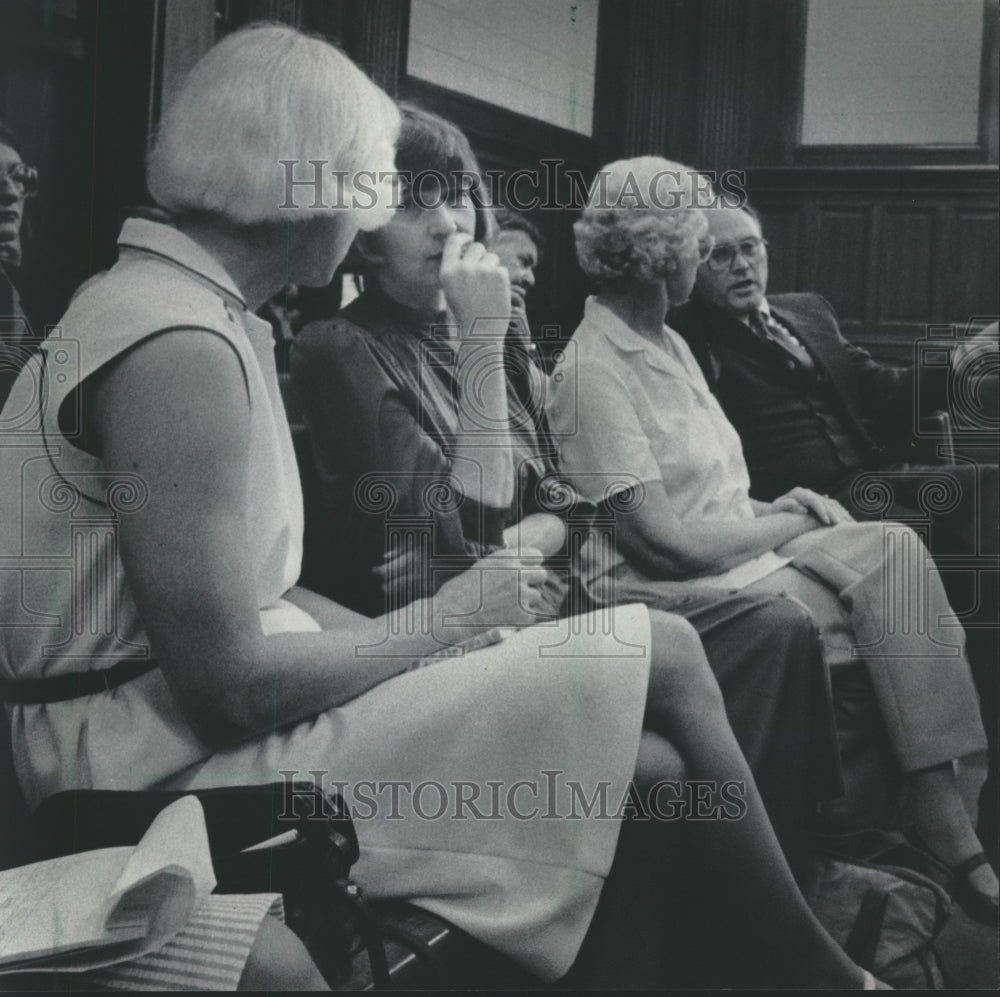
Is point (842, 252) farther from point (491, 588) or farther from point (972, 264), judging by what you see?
point (491, 588)

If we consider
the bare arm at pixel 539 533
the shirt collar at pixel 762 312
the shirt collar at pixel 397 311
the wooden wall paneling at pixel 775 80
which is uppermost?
the wooden wall paneling at pixel 775 80

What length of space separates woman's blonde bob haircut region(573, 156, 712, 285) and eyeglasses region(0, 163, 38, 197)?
0.86 meters

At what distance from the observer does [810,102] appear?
6.66 ft

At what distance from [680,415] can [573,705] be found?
0.52m

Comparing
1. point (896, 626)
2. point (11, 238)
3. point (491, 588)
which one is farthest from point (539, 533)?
point (11, 238)

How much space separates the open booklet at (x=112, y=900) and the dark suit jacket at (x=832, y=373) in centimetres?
104

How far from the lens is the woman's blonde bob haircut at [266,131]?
1.82m

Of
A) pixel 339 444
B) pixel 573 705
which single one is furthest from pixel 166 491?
pixel 573 705

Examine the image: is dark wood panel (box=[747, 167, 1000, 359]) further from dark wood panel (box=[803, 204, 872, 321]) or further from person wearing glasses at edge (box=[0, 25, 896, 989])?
person wearing glasses at edge (box=[0, 25, 896, 989])

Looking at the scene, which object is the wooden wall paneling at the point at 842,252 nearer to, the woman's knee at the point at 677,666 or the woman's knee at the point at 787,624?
the woman's knee at the point at 787,624

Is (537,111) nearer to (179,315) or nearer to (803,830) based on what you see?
(179,315)

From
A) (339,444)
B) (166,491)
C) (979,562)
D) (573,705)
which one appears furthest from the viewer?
(979,562)

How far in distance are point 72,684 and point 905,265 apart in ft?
4.68

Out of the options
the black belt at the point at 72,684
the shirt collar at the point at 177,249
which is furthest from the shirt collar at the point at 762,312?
the black belt at the point at 72,684
